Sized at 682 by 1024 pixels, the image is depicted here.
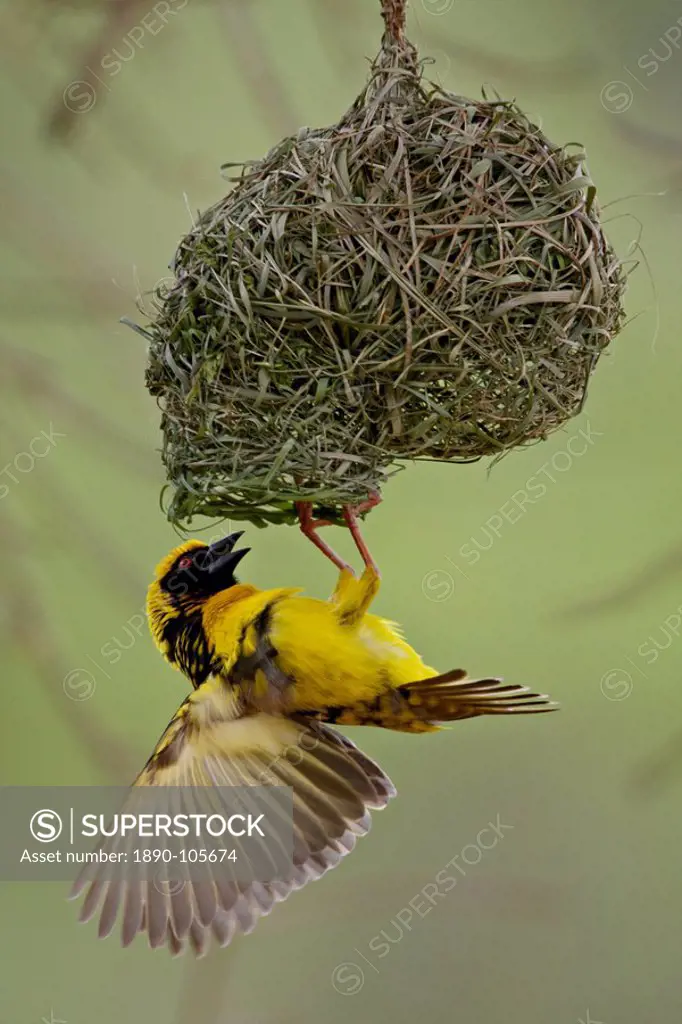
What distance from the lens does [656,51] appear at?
2895 millimetres

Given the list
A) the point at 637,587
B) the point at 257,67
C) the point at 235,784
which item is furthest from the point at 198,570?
the point at 257,67

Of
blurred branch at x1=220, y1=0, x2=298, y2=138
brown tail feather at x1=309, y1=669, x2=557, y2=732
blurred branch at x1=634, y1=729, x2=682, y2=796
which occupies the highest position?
blurred branch at x1=220, y1=0, x2=298, y2=138

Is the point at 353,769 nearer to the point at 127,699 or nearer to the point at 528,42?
the point at 127,699

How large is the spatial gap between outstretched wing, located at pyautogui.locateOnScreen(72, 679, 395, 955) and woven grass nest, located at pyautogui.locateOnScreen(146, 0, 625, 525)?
19.1 inches

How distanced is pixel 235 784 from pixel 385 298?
3.02 ft

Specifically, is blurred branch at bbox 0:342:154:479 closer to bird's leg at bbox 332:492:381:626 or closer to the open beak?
the open beak

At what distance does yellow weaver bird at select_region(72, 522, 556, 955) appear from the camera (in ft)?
6.21

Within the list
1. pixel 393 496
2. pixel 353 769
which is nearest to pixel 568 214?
pixel 353 769

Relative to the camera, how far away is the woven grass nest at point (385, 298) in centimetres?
157

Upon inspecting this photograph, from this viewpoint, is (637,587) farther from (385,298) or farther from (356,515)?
(385,298)

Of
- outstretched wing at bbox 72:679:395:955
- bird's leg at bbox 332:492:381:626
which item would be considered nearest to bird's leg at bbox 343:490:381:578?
bird's leg at bbox 332:492:381:626

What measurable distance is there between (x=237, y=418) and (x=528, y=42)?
1.80 meters

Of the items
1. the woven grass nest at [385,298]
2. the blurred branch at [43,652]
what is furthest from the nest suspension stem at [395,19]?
the blurred branch at [43,652]

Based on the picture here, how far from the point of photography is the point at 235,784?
2.02 meters
